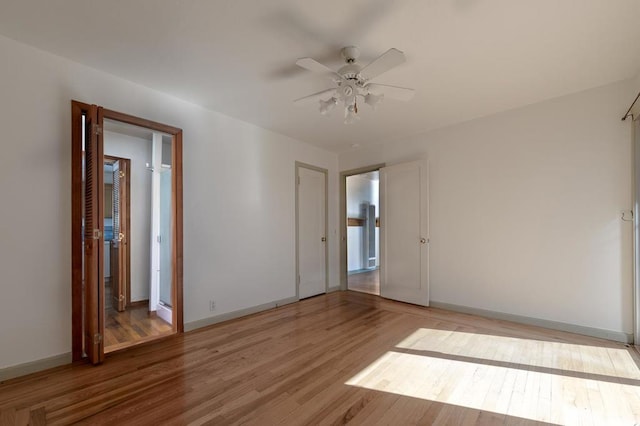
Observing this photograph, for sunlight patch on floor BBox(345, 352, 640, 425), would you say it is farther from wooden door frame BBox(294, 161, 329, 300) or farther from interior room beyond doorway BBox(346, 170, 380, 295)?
interior room beyond doorway BBox(346, 170, 380, 295)

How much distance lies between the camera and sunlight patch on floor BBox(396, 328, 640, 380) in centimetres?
242

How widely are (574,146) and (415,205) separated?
76.5 inches

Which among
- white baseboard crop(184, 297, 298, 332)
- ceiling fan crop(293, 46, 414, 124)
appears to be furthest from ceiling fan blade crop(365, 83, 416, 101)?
white baseboard crop(184, 297, 298, 332)

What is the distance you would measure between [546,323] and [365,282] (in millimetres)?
3339

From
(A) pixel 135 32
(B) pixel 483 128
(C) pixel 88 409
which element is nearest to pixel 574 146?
(B) pixel 483 128

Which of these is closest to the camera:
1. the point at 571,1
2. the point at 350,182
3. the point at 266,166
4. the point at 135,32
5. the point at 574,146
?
the point at 571,1

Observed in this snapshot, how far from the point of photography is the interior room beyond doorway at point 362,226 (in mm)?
7457

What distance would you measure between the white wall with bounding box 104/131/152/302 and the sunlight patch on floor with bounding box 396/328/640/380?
3.91 meters

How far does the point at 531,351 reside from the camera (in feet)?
8.93

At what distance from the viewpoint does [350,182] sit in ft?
24.9

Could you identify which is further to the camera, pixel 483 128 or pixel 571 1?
pixel 483 128

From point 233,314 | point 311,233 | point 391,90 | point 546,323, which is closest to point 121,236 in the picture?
point 233,314

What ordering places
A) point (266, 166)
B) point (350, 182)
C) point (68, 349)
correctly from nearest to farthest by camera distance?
1. point (68, 349)
2. point (266, 166)
3. point (350, 182)

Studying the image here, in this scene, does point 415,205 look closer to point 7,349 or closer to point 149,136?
point 149,136
